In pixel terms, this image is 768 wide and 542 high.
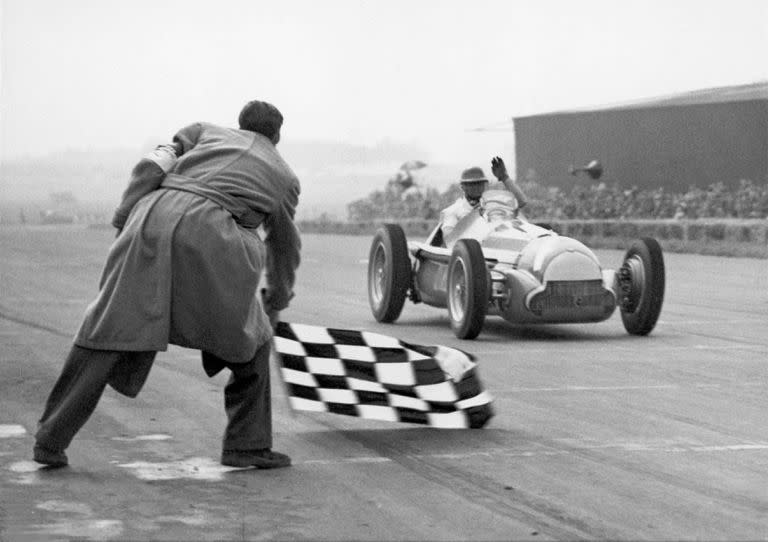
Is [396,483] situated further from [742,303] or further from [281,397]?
[742,303]

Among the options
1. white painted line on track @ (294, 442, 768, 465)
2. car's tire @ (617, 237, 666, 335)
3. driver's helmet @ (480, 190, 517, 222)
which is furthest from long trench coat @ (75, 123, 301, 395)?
driver's helmet @ (480, 190, 517, 222)

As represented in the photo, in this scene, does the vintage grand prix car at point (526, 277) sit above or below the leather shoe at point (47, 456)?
above

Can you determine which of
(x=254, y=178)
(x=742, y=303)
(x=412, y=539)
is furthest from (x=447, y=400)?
(x=742, y=303)

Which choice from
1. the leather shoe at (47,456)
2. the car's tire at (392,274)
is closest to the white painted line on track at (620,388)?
the leather shoe at (47,456)

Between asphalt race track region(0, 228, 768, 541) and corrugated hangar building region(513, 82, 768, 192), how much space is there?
22.1 meters

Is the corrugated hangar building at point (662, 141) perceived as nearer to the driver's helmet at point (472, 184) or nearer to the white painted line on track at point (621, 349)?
the driver's helmet at point (472, 184)

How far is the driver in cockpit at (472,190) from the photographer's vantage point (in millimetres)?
14602

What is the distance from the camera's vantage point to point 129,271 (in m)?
7.15

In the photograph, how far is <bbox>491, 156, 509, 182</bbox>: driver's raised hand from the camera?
48.1 ft

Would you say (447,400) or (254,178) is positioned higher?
(254,178)

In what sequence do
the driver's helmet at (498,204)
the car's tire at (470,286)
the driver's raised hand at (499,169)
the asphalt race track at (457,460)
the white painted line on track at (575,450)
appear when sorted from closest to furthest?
the asphalt race track at (457,460) < the white painted line on track at (575,450) < the car's tire at (470,286) < the driver's helmet at (498,204) < the driver's raised hand at (499,169)

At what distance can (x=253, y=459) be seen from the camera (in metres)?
7.32

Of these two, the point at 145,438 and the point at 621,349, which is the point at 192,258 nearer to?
the point at 145,438

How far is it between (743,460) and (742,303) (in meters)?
9.88
